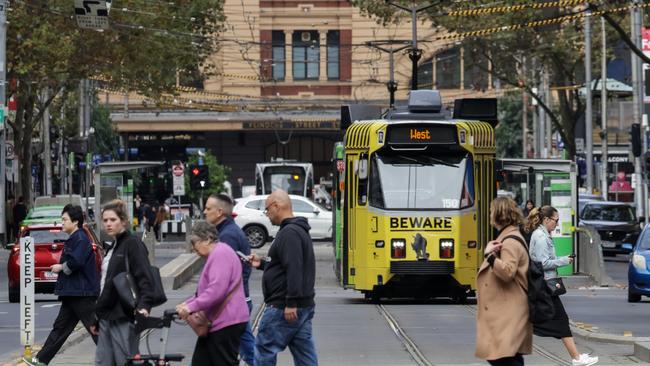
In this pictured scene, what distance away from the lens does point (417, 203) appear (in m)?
24.4

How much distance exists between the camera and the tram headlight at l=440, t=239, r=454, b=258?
24.3m

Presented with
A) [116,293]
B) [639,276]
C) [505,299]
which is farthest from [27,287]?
[639,276]

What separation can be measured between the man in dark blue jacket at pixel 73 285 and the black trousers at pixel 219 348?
4.22 m

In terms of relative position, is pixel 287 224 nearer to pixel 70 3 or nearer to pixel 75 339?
pixel 75 339

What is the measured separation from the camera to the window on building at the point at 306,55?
265 feet

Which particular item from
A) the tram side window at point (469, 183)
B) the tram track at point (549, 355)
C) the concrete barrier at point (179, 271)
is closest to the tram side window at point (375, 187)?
the tram side window at point (469, 183)

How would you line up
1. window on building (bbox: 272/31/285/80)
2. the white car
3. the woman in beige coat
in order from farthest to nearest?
window on building (bbox: 272/31/285/80) < the white car < the woman in beige coat

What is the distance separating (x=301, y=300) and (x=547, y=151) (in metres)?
60.9

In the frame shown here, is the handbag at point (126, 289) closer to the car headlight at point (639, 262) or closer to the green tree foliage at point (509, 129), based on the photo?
the car headlight at point (639, 262)

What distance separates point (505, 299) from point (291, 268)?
1616 mm

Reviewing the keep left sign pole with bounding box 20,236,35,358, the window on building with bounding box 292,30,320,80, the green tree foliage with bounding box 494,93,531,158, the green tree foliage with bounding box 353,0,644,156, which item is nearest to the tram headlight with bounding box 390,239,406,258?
the keep left sign pole with bounding box 20,236,35,358

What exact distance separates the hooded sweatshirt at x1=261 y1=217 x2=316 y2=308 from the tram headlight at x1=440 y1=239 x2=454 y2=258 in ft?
40.8

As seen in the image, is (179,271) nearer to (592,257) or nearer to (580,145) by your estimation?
(592,257)

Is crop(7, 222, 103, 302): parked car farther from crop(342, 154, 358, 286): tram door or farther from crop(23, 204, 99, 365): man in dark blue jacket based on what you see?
crop(23, 204, 99, 365): man in dark blue jacket
